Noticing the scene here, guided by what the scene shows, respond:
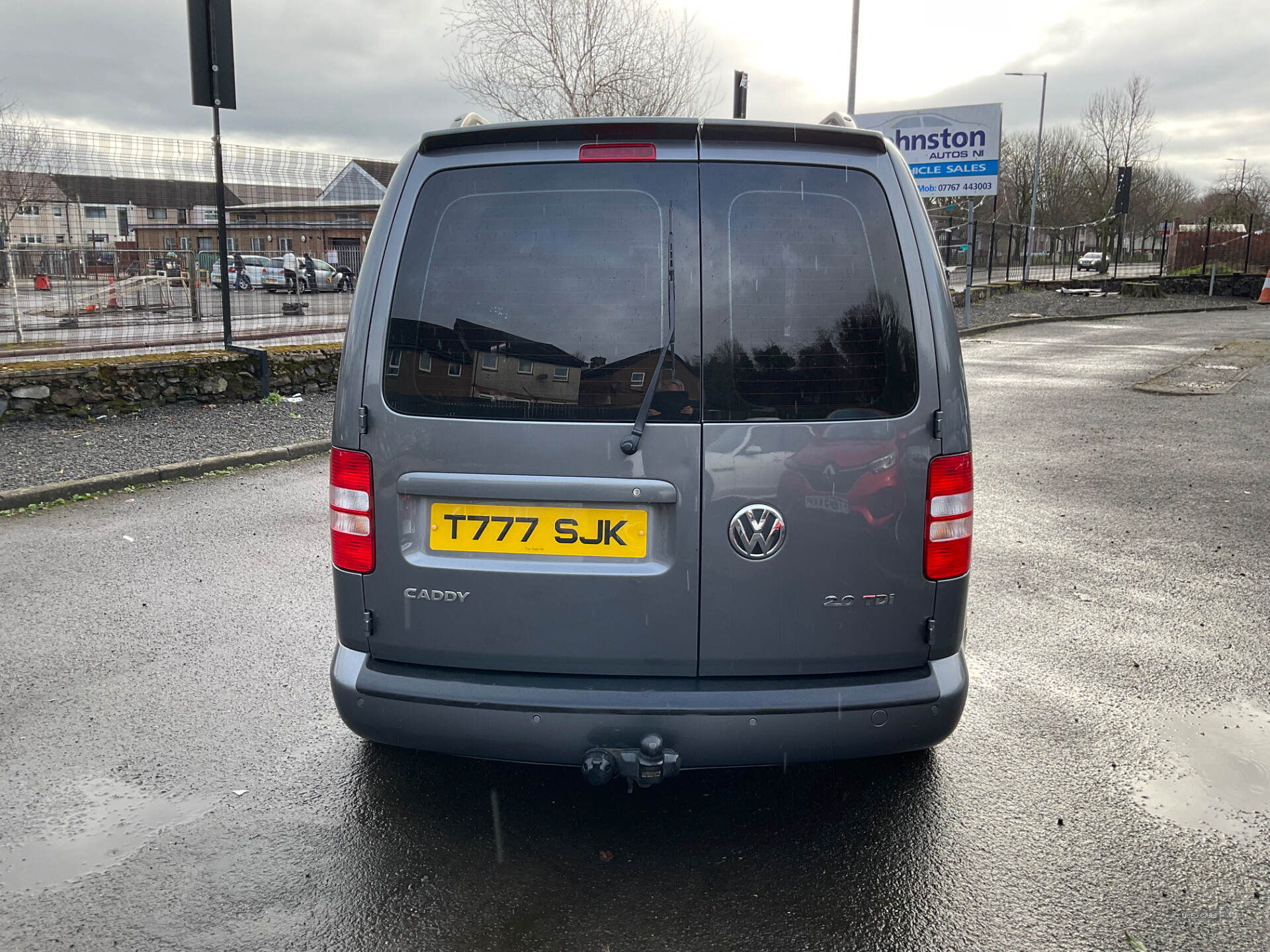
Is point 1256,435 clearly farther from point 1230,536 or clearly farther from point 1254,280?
point 1254,280

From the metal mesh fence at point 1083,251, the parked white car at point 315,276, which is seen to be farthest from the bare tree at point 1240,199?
the parked white car at point 315,276

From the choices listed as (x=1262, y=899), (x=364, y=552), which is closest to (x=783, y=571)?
(x=364, y=552)

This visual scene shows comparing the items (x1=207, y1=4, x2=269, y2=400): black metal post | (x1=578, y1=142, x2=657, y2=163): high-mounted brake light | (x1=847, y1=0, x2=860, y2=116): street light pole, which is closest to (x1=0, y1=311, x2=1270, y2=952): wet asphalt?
(x1=578, y1=142, x2=657, y2=163): high-mounted brake light

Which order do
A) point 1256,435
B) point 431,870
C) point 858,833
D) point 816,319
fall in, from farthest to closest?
point 1256,435 → point 858,833 → point 431,870 → point 816,319

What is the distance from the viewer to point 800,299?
8.07ft

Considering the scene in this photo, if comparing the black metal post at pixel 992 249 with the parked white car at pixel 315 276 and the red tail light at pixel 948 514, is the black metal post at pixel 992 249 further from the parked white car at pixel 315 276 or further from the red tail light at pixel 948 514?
the red tail light at pixel 948 514

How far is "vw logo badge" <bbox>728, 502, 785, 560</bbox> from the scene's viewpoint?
8.04ft

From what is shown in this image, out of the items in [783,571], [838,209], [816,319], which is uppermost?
[838,209]

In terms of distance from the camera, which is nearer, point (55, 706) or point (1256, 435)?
point (55, 706)

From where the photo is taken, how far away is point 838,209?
248cm

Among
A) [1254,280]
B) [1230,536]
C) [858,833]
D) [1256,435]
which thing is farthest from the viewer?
[1254,280]

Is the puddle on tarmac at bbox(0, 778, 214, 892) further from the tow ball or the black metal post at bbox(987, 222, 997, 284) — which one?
the black metal post at bbox(987, 222, 997, 284)

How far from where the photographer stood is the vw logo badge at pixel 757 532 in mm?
2451

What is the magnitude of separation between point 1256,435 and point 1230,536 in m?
4.29
